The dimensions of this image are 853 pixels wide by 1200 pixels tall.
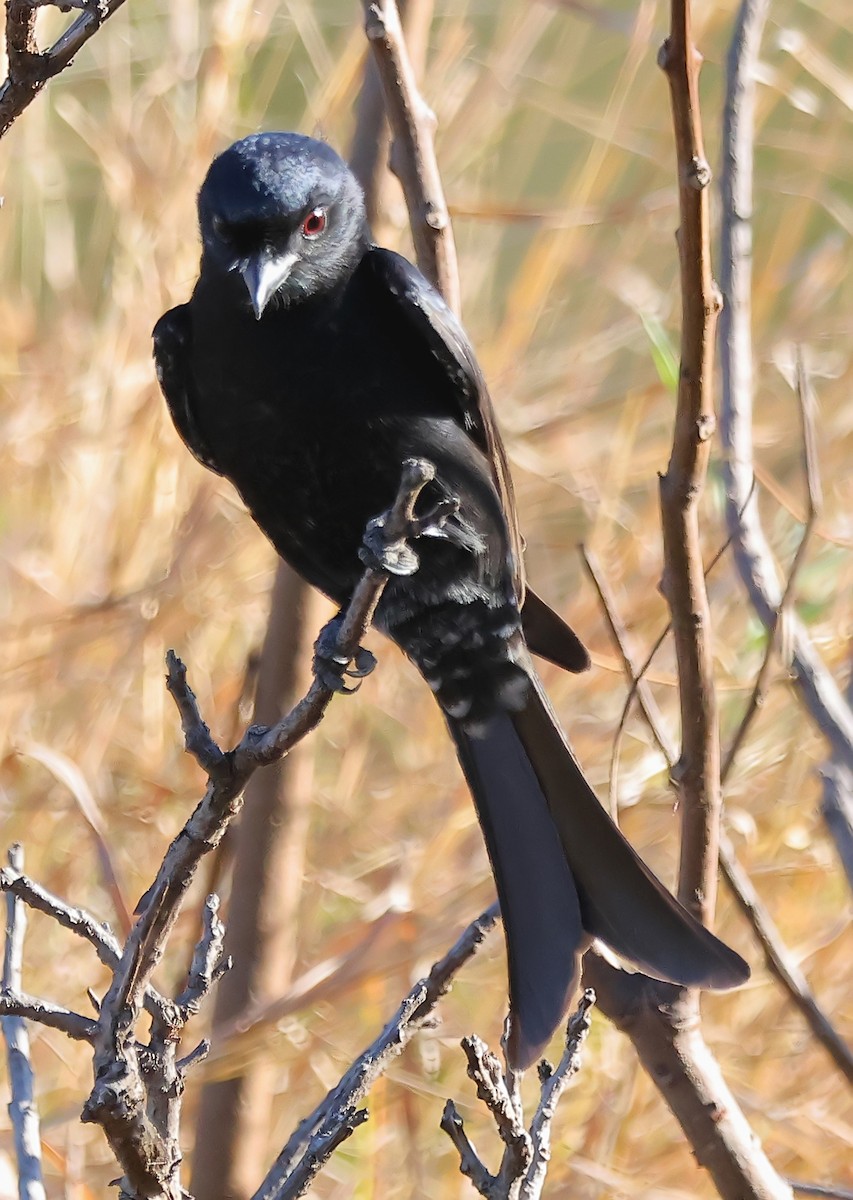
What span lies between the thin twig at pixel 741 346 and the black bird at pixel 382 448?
41 cm

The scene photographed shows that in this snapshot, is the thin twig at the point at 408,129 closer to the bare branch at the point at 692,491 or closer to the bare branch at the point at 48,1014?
the bare branch at the point at 692,491

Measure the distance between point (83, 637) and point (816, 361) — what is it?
2139 millimetres

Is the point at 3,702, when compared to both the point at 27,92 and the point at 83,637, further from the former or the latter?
the point at 27,92

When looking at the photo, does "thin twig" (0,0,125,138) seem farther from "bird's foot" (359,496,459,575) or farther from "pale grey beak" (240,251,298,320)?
"pale grey beak" (240,251,298,320)

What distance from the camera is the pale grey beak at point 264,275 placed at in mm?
2176

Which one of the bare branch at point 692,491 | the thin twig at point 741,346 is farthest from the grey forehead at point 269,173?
the bare branch at point 692,491

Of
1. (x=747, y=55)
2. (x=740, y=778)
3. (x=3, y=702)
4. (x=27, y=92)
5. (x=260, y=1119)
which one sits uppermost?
(x=3, y=702)

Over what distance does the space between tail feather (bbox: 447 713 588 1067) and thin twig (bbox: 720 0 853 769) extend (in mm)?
479

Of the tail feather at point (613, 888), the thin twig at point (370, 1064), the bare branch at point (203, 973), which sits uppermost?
the tail feather at point (613, 888)

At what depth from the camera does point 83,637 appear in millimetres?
3730

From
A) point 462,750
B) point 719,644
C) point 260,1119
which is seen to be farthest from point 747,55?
point 260,1119

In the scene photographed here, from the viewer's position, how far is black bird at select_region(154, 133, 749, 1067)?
7.50 feet

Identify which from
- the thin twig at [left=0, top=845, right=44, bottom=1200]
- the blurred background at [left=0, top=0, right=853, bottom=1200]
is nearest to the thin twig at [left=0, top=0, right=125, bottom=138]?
the thin twig at [left=0, top=845, right=44, bottom=1200]

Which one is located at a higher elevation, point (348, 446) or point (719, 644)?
point (719, 644)
